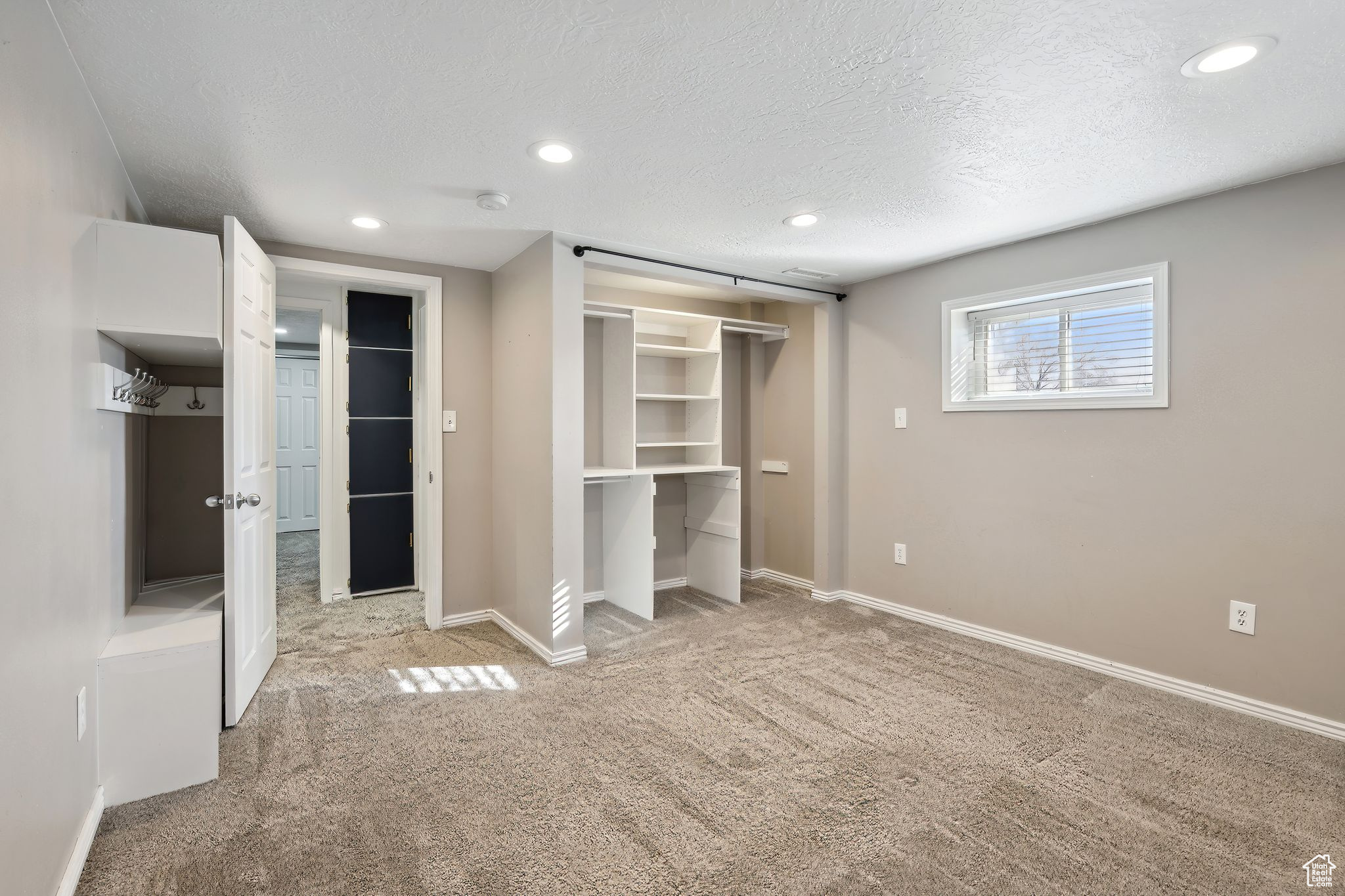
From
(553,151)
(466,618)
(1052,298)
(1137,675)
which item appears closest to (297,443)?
(466,618)

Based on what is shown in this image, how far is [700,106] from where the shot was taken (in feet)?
6.63

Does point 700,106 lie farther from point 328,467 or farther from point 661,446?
point 328,467

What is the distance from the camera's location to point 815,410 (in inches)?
180

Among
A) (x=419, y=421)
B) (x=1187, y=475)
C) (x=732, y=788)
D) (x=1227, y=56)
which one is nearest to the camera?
(x=1227, y=56)

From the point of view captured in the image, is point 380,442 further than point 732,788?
Yes

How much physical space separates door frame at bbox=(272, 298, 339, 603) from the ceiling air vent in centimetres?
309

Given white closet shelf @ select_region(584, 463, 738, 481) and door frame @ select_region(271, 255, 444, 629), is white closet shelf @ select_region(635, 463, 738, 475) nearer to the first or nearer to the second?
white closet shelf @ select_region(584, 463, 738, 481)

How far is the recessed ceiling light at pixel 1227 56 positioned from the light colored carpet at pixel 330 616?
4228mm

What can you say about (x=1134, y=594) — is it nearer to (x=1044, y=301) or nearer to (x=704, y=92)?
(x=1044, y=301)

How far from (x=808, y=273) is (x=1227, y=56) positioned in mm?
2487

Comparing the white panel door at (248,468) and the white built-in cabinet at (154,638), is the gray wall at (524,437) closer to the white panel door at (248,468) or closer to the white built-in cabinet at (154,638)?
the white panel door at (248,468)

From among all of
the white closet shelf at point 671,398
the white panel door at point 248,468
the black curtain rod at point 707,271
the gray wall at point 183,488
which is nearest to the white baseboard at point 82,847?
the white panel door at point 248,468

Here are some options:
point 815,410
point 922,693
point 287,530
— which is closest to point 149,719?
point 922,693

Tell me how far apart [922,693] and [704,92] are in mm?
2592
